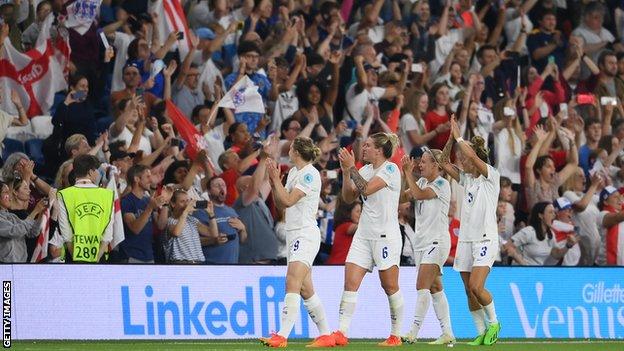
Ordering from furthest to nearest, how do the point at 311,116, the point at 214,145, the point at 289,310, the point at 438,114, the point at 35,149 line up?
the point at 438,114 → the point at 311,116 → the point at 214,145 → the point at 35,149 → the point at 289,310

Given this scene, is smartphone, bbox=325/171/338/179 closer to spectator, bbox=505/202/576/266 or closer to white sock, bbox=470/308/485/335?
spectator, bbox=505/202/576/266

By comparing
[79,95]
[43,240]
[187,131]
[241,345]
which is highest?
[79,95]

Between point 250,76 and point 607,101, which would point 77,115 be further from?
Result: point 607,101

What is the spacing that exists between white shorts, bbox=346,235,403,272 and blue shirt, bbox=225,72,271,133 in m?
6.30

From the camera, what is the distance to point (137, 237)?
65.2 ft

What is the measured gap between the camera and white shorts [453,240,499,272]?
1758 centimetres

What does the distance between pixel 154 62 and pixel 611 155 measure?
344 inches

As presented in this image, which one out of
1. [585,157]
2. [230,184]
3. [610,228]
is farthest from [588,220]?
[230,184]

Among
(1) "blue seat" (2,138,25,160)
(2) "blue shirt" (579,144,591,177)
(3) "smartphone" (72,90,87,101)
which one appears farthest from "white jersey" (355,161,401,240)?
(2) "blue shirt" (579,144,591,177)

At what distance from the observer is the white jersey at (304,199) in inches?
650

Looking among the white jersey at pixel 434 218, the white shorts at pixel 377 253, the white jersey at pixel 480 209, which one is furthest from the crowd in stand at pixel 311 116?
the white shorts at pixel 377 253

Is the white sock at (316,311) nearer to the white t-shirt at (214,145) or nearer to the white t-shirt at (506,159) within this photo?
the white t-shirt at (214,145)

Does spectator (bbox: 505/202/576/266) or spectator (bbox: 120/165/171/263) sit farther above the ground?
spectator (bbox: 120/165/171/263)

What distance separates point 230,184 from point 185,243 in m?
1.89
